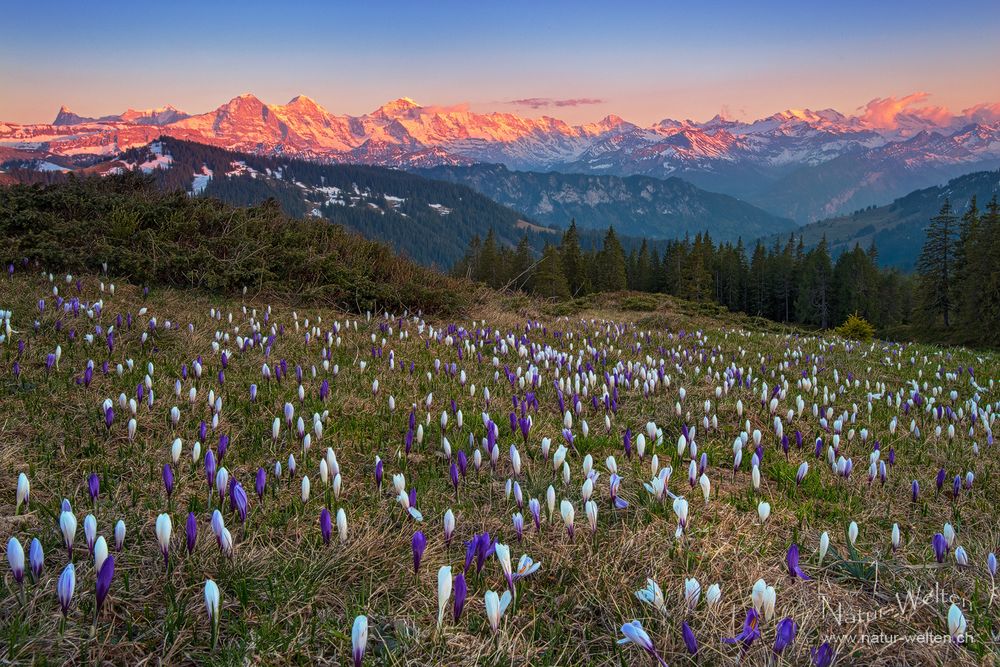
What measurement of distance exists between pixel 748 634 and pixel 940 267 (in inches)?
2927

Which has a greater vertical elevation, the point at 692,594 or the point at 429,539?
the point at 692,594

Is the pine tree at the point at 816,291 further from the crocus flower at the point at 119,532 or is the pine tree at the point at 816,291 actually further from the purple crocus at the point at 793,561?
the crocus flower at the point at 119,532

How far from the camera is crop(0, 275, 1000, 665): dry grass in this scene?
203cm

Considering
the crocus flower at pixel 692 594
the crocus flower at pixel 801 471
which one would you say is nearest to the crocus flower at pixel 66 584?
the crocus flower at pixel 692 594

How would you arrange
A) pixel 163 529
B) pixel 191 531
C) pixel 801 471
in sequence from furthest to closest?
1. pixel 801 471
2. pixel 191 531
3. pixel 163 529

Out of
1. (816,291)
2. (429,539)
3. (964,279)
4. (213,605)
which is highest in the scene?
(213,605)

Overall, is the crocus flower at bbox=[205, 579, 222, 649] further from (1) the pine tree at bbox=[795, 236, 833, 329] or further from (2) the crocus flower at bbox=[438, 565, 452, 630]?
(1) the pine tree at bbox=[795, 236, 833, 329]

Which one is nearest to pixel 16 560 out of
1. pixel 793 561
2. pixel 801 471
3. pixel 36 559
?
pixel 36 559

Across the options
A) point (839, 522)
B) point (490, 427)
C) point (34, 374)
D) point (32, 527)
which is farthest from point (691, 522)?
point (34, 374)

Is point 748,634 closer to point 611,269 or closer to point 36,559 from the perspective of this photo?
point 36,559

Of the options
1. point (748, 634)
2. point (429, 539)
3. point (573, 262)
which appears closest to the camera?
point (748, 634)

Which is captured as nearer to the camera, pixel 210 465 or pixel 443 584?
pixel 443 584

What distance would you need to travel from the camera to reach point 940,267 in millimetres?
59219

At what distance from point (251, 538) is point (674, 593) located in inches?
75.8
